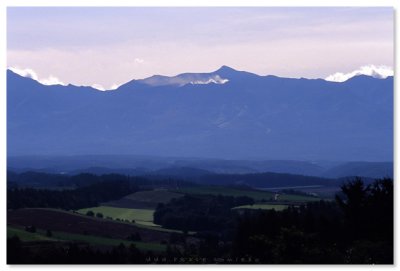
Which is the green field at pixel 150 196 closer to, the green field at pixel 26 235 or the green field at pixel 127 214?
the green field at pixel 127 214

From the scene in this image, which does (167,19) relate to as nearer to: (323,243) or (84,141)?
(323,243)

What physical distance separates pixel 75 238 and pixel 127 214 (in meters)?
7.99

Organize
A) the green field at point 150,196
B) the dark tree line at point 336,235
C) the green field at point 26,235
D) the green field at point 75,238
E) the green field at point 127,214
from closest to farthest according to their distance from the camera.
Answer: the dark tree line at point 336,235 → the green field at point 26,235 → the green field at point 75,238 → the green field at point 127,214 → the green field at point 150,196

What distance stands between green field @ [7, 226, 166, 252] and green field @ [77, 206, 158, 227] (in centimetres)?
457

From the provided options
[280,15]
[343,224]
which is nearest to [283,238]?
[343,224]

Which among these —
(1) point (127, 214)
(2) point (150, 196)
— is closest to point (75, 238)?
(1) point (127, 214)

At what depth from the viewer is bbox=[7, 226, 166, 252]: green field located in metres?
16.7

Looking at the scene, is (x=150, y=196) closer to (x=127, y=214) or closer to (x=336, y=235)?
(x=127, y=214)

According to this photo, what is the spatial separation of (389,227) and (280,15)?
15.2 ft

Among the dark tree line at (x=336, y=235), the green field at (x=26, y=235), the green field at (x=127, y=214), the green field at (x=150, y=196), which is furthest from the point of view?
the green field at (x=150, y=196)

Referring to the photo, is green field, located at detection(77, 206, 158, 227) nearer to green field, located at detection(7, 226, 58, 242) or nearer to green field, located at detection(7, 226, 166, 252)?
green field, located at detection(7, 226, 166, 252)

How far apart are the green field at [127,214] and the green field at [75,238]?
457cm

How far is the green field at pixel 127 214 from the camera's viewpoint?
2629 centimetres

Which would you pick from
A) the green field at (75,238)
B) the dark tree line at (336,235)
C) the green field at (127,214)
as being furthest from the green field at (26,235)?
the green field at (127,214)
